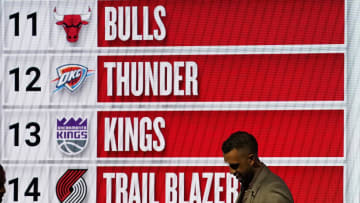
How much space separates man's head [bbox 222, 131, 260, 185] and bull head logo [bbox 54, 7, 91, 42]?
7.80ft

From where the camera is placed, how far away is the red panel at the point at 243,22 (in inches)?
202

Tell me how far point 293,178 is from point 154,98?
1133 mm

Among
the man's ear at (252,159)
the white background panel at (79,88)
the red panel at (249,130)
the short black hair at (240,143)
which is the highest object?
the white background panel at (79,88)

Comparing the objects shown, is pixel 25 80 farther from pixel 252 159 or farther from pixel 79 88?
pixel 252 159

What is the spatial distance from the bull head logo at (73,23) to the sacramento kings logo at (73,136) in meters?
0.60

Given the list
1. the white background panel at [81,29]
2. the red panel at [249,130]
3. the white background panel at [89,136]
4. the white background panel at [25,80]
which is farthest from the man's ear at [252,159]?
the white background panel at [25,80]

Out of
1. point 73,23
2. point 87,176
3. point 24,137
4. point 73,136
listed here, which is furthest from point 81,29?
point 87,176

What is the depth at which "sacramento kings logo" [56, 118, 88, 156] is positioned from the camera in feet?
17.2

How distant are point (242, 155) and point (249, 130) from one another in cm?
197

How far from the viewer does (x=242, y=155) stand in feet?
10.5

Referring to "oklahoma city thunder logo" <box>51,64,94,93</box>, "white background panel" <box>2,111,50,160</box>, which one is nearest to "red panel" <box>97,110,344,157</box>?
"oklahoma city thunder logo" <box>51,64,94,93</box>

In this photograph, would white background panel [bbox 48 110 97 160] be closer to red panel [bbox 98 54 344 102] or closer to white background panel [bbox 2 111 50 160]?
white background panel [bbox 2 111 50 160]

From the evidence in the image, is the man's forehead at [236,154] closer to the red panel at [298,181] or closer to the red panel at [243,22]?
the red panel at [298,181]

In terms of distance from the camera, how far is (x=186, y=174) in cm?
518
